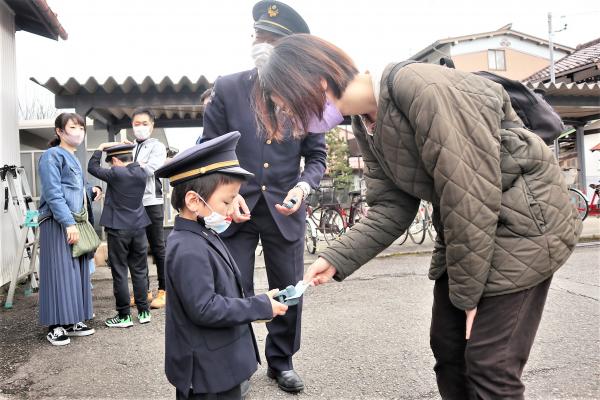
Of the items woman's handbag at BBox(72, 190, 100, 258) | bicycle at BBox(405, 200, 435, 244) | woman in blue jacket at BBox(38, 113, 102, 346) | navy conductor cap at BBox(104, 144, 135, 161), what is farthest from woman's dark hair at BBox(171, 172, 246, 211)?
bicycle at BBox(405, 200, 435, 244)

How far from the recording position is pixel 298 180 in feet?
9.98

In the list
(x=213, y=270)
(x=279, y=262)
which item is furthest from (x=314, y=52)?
(x=279, y=262)

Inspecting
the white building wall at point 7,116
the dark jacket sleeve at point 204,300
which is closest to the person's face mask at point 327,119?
the dark jacket sleeve at point 204,300

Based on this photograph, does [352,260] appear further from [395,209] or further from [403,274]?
[403,274]

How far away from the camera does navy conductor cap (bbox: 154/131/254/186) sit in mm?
1979

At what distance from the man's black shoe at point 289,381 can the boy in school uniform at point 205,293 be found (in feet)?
3.08

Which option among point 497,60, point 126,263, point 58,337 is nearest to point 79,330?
point 58,337

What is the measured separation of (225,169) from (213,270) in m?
0.40

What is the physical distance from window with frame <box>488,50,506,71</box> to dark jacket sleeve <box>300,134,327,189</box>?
33.3 metres

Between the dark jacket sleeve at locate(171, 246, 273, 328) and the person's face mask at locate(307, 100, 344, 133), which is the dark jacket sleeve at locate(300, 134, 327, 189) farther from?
the dark jacket sleeve at locate(171, 246, 273, 328)

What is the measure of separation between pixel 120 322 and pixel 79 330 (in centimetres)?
34

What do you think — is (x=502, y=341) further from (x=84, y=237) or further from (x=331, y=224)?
(x=331, y=224)

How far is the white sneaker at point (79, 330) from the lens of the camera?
425 centimetres

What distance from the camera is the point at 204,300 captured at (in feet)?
6.13
